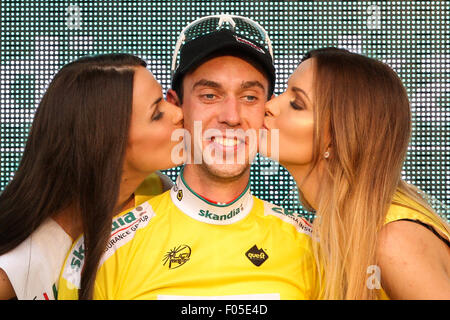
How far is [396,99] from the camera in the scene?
1.70 metres

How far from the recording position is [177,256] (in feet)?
5.33

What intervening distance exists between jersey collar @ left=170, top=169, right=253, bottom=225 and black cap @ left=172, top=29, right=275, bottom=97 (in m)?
0.37

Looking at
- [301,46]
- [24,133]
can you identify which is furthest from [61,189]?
[301,46]

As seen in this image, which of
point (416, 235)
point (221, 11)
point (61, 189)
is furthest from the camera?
point (221, 11)

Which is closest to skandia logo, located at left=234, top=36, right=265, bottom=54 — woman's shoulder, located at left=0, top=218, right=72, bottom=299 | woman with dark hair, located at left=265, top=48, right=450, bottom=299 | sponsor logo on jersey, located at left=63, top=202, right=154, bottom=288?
woman with dark hair, located at left=265, top=48, right=450, bottom=299

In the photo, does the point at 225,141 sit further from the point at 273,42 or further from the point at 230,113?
the point at 273,42

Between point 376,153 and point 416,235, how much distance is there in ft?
0.85

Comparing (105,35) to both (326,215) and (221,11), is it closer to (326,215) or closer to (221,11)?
(221,11)

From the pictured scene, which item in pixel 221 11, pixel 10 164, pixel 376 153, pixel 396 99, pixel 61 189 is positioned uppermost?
pixel 221 11

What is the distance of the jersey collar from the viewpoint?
1.71 metres

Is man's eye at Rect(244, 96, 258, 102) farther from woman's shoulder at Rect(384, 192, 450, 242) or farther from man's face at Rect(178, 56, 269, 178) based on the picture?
woman's shoulder at Rect(384, 192, 450, 242)

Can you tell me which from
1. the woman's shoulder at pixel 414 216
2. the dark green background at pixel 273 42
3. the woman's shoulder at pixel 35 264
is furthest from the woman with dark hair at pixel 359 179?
the woman's shoulder at pixel 35 264

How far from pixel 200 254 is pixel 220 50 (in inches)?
24.1

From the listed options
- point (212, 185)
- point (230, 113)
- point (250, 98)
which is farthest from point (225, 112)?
point (212, 185)
